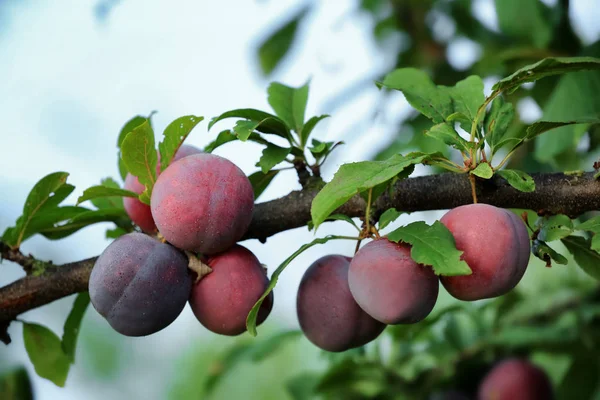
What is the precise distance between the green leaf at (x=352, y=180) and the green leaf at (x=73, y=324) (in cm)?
47

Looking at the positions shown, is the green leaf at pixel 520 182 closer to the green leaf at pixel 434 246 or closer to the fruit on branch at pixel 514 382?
the green leaf at pixel 434 246

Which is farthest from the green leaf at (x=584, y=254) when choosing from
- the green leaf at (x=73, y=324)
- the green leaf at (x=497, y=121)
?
the green leaf at (x=73, y=324)

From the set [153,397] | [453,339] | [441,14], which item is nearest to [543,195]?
[453,339]

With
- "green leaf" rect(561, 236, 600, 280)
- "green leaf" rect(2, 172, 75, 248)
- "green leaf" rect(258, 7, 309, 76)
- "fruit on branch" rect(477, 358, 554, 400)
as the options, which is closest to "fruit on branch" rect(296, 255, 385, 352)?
"green leaf" rect(561, 236, 600, 280)

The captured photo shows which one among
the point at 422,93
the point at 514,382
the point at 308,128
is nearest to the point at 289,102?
the point at 308,128

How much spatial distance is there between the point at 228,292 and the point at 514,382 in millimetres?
982

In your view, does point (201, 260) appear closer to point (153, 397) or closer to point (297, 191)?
point (297, 191)

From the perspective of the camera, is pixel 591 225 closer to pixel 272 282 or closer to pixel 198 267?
pixel 272 282

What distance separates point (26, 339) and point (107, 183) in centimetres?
28

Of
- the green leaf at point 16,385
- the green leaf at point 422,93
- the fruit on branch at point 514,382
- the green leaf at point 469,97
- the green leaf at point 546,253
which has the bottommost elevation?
A: the fruit on branch at point 514,382

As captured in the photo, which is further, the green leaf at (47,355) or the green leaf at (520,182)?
the green leaf at (47,355)

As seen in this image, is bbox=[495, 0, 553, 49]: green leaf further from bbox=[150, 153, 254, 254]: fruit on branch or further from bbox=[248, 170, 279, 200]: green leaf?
bbox=[150, 153, 254, 254]: fruit on branch

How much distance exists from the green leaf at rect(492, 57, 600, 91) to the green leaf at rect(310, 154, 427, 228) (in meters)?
0.14

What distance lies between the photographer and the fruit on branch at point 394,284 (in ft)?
2.26
